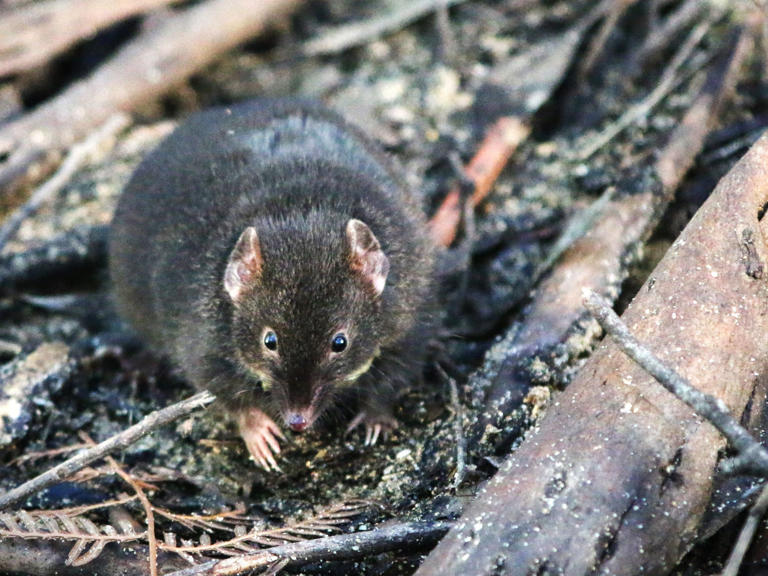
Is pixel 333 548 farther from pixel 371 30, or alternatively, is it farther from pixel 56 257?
pixel 371 30

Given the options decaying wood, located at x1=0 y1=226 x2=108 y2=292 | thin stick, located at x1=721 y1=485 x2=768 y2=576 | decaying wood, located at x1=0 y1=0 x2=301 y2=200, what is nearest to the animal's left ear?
thin stick, located at x1=721 y1=485 x2=768 y2=576

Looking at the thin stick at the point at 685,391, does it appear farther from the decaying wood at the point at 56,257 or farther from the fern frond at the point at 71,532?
the decaying wood at the point at 56,257

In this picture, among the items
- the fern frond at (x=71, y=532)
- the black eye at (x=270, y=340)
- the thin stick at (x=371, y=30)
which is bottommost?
the fern frond at (x=71, y=532)

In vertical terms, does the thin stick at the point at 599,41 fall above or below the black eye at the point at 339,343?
above

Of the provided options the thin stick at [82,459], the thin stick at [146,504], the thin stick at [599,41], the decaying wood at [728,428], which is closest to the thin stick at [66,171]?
the thin stick at [146,504]

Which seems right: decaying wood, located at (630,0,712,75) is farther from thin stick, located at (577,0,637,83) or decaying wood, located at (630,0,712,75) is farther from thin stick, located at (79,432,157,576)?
thin stick, located at (79,432,157,576)

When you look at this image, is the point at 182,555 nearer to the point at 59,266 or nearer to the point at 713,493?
the point at 713,493
